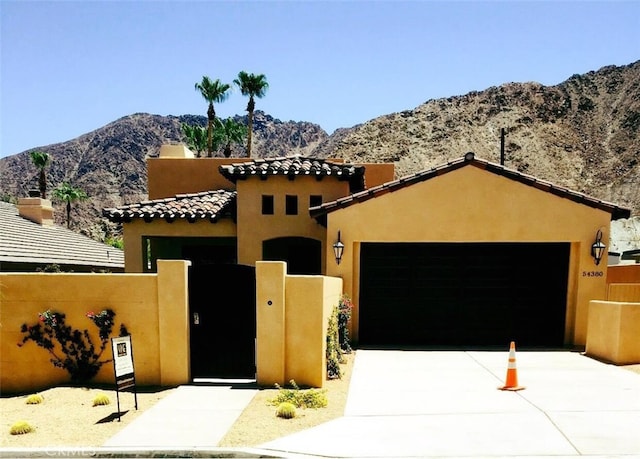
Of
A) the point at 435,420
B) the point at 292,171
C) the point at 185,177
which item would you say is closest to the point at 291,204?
the point at 292,171

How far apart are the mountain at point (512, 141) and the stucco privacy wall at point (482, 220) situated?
172 ft

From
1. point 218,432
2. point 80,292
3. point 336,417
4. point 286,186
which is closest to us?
point 218,432

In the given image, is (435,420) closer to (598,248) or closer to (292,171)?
(598,248)

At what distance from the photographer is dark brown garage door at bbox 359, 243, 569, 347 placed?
38.4 ft

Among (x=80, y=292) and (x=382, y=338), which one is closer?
(x=80, y=292)

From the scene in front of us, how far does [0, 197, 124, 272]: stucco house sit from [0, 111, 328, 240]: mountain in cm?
5741

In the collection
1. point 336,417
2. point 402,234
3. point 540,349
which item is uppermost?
point 402,234

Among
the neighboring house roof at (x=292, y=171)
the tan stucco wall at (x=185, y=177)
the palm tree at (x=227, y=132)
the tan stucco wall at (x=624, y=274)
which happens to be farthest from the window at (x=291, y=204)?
the palm tree at (x=227, y=132)

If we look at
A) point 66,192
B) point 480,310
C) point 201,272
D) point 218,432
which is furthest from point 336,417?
point 66,192

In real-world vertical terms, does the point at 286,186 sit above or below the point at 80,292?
above

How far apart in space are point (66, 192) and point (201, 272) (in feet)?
160

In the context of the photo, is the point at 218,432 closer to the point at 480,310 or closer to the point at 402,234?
the point at 402,234

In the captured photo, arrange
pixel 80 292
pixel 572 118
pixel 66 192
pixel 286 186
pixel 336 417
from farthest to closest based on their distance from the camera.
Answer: pixel 572 118 → pixel 66 192 → pixel 286 186 → pixel 80 292 → pixel 336 417

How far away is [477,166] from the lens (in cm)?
1134
